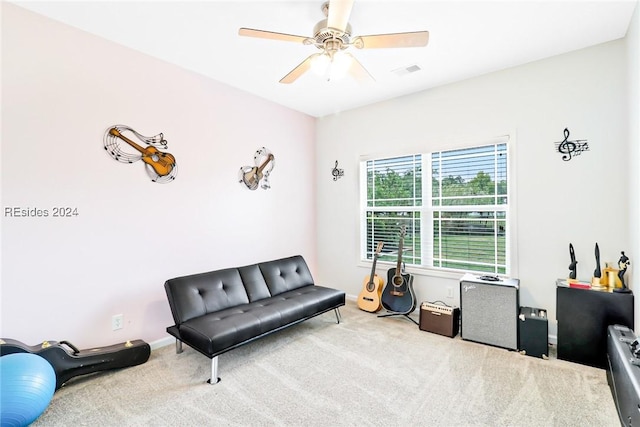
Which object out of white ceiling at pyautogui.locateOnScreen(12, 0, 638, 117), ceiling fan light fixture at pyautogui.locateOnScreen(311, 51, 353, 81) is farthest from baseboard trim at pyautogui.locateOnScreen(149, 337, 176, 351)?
ceiling fan light fixture at pyautogui.locateOnScreen(311, 51, 353, 81)

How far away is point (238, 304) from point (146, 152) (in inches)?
66.1

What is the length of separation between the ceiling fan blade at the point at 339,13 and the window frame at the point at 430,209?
2.08 metres

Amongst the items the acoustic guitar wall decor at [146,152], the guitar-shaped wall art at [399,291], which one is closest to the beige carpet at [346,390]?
the guitar-shaped wall art at [399,291]

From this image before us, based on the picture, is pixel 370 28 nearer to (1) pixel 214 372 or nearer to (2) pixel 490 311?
(2) pixel 490 311

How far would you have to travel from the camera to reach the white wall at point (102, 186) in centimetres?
219

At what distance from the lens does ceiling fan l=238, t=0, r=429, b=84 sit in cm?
181

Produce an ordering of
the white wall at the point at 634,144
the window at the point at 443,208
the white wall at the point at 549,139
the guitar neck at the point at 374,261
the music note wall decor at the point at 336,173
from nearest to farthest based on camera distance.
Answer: the white wall at the point at 634,144 → the white wall at the point at 549,139 → the window at the point at 443,208 → the guitar neck at the point at 374,261 → the music note wall decor at the point at 336,173

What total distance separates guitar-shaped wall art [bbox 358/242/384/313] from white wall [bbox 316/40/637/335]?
465 millimetres

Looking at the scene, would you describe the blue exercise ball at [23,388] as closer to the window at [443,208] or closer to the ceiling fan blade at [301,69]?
the ceiling fan blade at [301,69]

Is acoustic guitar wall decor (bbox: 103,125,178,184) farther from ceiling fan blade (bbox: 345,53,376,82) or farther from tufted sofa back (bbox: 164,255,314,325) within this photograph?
ceiling fan blade (bbox: 345,53,376,82)

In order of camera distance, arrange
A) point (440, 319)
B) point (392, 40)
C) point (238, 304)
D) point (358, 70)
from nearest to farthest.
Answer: point (392, 40) → point (358, 70) → point (238, 304) → point (440, 319)

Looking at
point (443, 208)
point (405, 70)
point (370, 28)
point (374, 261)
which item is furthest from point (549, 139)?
point (374, 261)

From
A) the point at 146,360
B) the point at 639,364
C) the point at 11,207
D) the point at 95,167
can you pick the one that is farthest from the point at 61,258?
the point at 639,364

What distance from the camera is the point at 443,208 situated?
3557 millimetres
